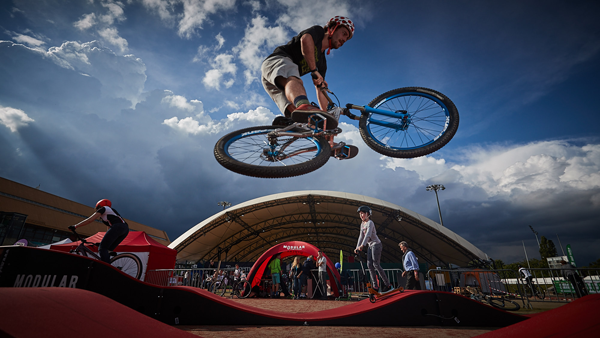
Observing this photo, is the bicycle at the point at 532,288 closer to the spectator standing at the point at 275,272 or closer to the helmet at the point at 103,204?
the spectator standing at the point at 275,272

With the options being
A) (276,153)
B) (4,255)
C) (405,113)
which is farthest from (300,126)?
(4,255)

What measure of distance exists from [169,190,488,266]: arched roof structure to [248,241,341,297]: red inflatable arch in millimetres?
10410

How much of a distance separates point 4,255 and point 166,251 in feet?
27.8

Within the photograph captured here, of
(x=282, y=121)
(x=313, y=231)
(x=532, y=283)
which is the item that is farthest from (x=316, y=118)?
(x=313, y=231)

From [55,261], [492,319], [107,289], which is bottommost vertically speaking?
[492,319]

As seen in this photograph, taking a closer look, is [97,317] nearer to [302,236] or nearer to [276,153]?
[276,153]

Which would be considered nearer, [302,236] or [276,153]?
[276,153]

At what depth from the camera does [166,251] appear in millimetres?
10250

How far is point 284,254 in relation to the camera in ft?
39.9

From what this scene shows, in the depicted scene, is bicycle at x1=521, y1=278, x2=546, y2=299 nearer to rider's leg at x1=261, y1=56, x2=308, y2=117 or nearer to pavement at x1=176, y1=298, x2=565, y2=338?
pavement at x1=176, y1=298, x2=565, y2=338

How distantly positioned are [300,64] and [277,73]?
1.91 ft

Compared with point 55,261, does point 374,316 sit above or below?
below

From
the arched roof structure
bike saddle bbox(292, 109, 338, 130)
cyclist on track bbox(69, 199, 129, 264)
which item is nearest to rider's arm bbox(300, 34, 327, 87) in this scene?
bike saddle bbox(292, 109, 338, 130)

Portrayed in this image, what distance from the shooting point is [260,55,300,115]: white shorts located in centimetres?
396
